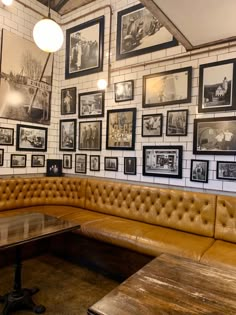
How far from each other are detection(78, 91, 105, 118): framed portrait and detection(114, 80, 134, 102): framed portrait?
0.30 metres

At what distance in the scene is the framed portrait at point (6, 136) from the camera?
3867 millimetres

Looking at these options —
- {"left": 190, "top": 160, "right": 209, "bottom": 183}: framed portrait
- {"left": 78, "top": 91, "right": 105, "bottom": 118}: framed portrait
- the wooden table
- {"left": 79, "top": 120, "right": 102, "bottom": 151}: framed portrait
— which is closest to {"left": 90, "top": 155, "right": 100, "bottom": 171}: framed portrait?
{"left": 79, "top": 120, "right": 102, "bottom": 151}: framed portrait

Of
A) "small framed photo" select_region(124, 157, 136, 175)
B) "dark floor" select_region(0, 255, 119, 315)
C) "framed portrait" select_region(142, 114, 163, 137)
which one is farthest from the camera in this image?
"small framed photo" select_region(124, 157, 136, 175)

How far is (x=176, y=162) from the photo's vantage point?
333 cm

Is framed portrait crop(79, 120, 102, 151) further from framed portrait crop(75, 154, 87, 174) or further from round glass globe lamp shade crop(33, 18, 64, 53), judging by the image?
round glass globe lamp shade crop(33, 18, 64, 53)

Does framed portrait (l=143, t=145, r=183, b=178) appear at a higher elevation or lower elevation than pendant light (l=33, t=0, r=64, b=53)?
lower

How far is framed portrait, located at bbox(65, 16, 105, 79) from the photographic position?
4199mm

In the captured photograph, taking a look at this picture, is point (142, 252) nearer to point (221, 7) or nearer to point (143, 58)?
point (221, 7)

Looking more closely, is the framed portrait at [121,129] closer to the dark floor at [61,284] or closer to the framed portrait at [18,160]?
the framed portrait at [18,160]

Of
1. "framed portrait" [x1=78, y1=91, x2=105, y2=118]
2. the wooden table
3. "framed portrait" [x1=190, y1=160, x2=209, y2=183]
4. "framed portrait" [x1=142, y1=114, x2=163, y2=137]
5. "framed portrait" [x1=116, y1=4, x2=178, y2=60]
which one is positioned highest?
"framed portrait" [x1=116, y1=4, x2=178, y2=60]

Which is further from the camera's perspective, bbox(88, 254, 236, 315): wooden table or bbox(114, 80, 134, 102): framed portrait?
bbox(114, 80, 134, 102): framed portrait

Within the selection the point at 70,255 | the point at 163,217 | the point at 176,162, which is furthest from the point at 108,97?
the point at 70,255

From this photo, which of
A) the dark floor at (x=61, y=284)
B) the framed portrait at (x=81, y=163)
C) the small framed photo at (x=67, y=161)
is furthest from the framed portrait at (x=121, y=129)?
the dark floor at (x=61, y=284)

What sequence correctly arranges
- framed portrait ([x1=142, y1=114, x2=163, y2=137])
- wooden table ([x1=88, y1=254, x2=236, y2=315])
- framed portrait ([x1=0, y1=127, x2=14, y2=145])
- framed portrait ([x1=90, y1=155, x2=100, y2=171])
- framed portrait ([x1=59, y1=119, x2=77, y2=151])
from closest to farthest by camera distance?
wooden table ([x1=88, y1=254, x2=236, y2=315]), framed portrait ([x1=142, y1=114, x2=163, y2=137]), framed portrait ([x1=0, y1=127, x2=14, y2=145]), framed portrait ([x1=90, y1=155, x2=100, y2=171]), framed portrait ([x1=59, y1=119, x2=77, y2=151])
